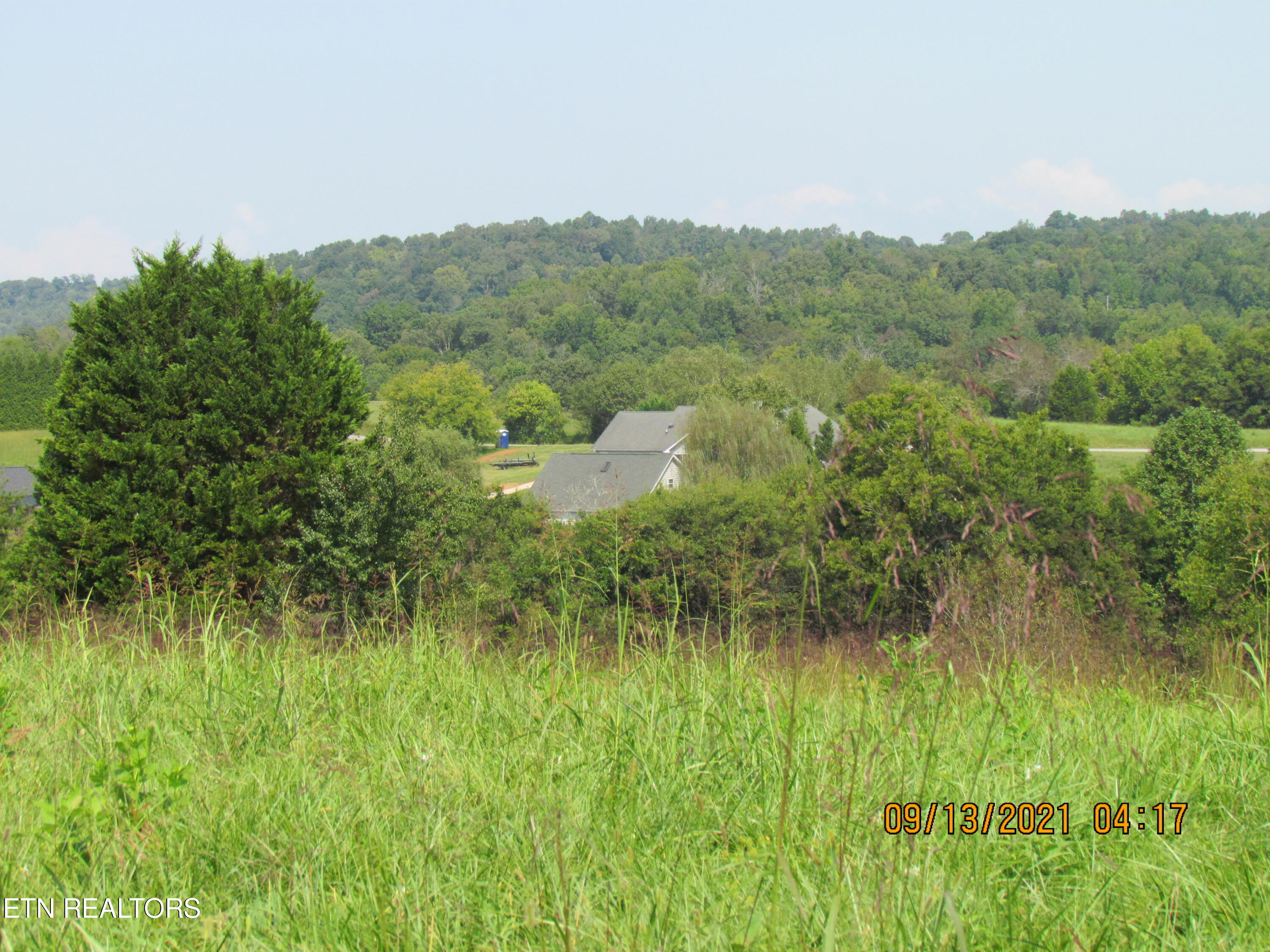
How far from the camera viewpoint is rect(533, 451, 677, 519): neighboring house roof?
38812 mm

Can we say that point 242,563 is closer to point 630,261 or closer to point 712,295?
point 712,295

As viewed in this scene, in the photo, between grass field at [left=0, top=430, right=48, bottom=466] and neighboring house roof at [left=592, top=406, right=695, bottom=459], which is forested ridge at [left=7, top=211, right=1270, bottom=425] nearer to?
neighboring house roof at [left=592, top=406, right=695, bottom=459]

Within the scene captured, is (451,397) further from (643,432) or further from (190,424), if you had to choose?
(190,424)

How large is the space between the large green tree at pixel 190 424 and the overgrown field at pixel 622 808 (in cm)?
793

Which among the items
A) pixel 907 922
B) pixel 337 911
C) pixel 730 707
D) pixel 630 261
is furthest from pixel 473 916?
pixel 630 261

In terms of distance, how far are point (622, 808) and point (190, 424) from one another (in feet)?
34.5

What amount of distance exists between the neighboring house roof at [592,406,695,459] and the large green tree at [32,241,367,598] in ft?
135

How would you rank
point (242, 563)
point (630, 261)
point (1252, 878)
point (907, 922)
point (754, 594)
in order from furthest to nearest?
point (630, 261)
point (242, 563)
point (754, 594)
point (1252, 878)
point (907, 922)

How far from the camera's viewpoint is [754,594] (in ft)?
11.3

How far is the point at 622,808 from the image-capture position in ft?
5.71

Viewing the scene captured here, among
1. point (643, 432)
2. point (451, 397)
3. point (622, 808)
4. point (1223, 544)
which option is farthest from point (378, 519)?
point (451, 397)

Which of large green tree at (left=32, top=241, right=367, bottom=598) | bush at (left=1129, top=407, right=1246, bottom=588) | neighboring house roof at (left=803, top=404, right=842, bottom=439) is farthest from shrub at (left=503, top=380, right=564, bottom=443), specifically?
large green tree at (left=32, top=241, right=367, bottom=598)

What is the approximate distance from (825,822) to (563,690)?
3.41 ft

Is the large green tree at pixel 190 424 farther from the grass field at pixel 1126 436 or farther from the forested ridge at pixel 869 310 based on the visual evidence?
the forested ridge at pixel 869 310
